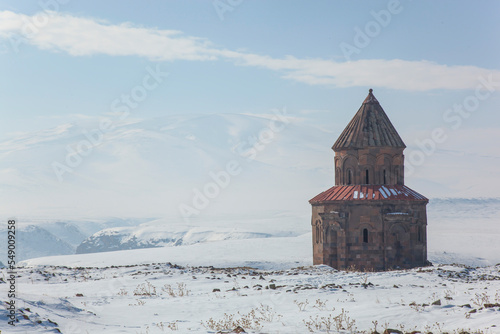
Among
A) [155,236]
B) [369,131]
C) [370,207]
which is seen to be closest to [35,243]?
[155,236]

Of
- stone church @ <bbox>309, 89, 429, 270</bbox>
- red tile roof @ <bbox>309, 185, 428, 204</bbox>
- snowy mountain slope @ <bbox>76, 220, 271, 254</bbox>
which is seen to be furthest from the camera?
snowy mountain slope @ <bbox>76, 220, 271, 254</bbox>

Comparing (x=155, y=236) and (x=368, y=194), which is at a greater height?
(x=368, y=194)

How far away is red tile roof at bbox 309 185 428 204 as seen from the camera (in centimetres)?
3033

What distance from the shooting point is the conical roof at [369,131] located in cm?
3159

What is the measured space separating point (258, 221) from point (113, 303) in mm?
80122

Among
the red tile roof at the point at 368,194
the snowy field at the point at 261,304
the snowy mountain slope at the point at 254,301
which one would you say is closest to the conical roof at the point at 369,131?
the red tile roof at the point at 368,194

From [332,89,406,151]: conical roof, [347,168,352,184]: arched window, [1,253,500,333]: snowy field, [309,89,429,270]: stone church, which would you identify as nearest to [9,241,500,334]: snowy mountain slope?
[1,253,500,333]: snowy field

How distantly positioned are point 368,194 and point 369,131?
3.66 m

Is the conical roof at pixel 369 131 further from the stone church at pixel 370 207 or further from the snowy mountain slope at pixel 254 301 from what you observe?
the snowy mountain slope at pixel 254 301

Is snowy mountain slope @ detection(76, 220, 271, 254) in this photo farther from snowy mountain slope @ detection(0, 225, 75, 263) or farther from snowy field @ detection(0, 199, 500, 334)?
snowy field @ detection(0, 199, 500, 334)

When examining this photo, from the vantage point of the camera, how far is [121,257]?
46156 millimetres

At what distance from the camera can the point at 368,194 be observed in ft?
100

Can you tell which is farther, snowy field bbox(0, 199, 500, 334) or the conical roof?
the conical roof

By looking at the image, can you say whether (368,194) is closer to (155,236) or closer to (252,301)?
(252,301)
